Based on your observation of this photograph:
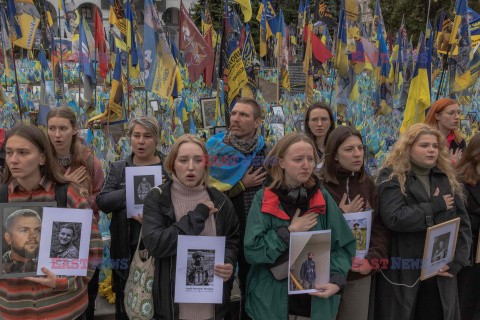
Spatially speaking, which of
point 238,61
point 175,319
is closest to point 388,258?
point 175,319

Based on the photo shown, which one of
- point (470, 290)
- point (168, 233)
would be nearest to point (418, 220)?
point (470, 290)

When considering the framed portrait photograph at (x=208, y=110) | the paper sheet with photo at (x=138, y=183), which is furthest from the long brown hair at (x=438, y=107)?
the framed portrait photograph at (x=208, y=110)

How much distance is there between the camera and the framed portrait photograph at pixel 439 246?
2.57 metres

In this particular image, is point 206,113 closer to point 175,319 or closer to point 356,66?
point 356,66

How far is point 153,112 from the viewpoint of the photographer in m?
8.98

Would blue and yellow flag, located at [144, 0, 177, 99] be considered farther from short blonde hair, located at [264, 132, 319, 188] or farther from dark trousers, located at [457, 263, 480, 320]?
dark trousers, located at [457, 263, 480, 320]

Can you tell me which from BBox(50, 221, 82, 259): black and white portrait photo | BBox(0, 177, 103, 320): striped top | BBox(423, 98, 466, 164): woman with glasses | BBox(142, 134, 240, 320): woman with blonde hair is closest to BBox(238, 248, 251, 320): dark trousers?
BBox(142, 134, 240, 320): woman with blonde hair

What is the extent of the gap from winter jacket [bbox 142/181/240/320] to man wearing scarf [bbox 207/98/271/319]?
21.0 inches

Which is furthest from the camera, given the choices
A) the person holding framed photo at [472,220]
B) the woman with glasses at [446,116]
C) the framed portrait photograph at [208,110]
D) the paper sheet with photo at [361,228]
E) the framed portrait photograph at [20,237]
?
the framed portrait photograph at [208,110]

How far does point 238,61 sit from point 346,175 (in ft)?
11.0

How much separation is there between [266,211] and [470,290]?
194 centimetres

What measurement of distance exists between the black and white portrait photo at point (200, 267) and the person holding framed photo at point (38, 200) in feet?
1.67

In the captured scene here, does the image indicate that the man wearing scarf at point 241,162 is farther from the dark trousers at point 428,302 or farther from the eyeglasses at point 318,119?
the dark trousers at point 428,302

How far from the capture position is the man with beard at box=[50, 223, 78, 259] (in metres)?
2.12
